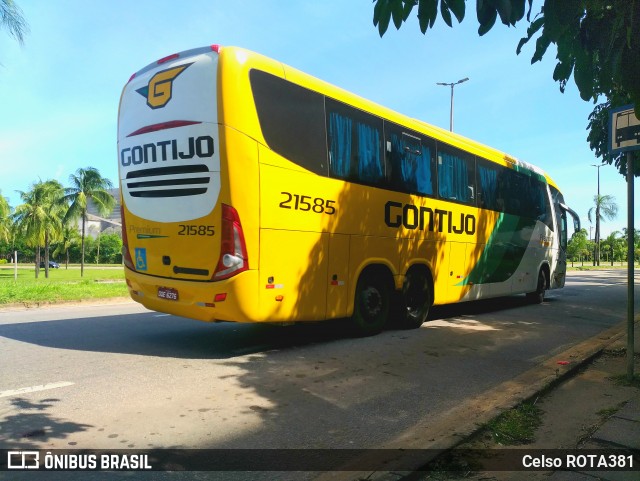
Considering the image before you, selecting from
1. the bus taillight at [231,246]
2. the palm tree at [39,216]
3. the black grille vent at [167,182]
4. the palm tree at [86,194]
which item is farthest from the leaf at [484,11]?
the palm tree at [39,216]

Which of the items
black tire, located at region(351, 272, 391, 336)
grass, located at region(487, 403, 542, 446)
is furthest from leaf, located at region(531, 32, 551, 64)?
black tire, located at region(351, 272, 391, 336)

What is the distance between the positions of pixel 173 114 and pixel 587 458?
548 centimetres

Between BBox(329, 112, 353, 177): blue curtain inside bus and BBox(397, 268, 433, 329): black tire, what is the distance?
94.3 inches

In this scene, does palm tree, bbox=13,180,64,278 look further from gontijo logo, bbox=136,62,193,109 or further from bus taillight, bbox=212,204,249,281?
bus taillight, bbox=212,204,249,281

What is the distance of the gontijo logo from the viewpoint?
19.7 feet

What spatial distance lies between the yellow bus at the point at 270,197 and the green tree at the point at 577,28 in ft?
9.43

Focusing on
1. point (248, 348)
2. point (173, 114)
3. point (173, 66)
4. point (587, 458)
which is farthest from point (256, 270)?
point (587, 458)

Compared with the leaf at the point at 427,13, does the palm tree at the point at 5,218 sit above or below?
above

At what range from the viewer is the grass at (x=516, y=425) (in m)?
3.61

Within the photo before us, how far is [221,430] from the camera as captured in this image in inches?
147

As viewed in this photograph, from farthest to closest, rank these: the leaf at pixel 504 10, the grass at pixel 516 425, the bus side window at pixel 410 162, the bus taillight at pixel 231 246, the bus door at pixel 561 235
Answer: the bus door at pixel 561 235 < the bus side window at pixel 410 162 < the bus taillight at pixel 231 246 < the grass at pixel 516 425 < the leaf at pixel 504 10

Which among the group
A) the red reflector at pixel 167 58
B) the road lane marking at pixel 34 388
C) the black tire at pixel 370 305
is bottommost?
the road lane marking at pixel 34 388

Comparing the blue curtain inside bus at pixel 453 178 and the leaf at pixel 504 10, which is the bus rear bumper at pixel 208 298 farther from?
the blue curtain inside bus at pixel 453 178

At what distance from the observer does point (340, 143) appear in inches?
269
